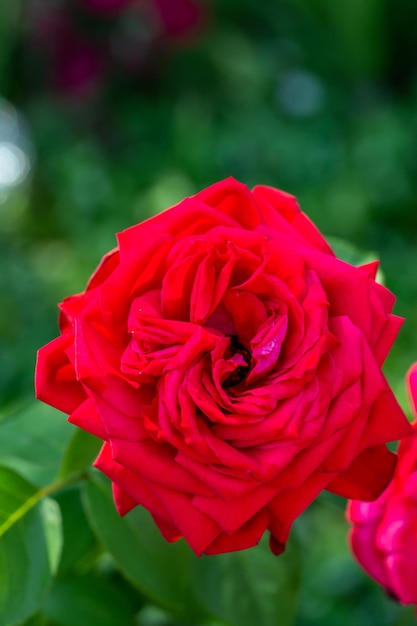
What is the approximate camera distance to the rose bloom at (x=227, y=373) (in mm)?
370

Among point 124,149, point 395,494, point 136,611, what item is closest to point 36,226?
point 124,149

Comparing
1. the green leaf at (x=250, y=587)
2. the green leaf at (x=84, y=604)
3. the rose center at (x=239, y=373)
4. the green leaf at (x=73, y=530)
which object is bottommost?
the green leaf at (x=84, y=604)

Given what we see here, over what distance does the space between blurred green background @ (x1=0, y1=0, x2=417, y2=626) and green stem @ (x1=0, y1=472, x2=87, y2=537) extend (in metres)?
0.83

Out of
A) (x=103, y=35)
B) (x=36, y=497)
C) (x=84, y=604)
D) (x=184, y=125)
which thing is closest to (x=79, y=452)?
(x=36, y=497)

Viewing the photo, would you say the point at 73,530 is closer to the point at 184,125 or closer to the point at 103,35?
the point at 184,125

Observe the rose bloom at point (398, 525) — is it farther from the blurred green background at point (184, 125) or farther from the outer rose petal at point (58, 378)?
the blurred green background at point (184, 125)

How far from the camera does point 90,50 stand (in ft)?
6.93

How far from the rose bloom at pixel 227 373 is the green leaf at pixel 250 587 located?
15cm

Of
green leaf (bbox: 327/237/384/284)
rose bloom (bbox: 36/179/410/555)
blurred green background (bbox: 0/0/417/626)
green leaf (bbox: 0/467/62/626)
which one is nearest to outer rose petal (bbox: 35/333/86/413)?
rose bloom (bbox: 36/179/410/555)

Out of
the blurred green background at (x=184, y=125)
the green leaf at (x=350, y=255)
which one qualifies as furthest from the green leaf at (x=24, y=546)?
the blurred green background at (x=184, y=125)

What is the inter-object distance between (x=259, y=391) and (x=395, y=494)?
0.14 metres

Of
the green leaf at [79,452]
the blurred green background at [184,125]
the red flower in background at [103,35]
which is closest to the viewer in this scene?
the green leaf at [79,452]

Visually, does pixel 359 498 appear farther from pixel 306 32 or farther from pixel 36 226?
pixel 306 32

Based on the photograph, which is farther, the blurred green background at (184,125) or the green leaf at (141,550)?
the blurred green background at (184,125)
